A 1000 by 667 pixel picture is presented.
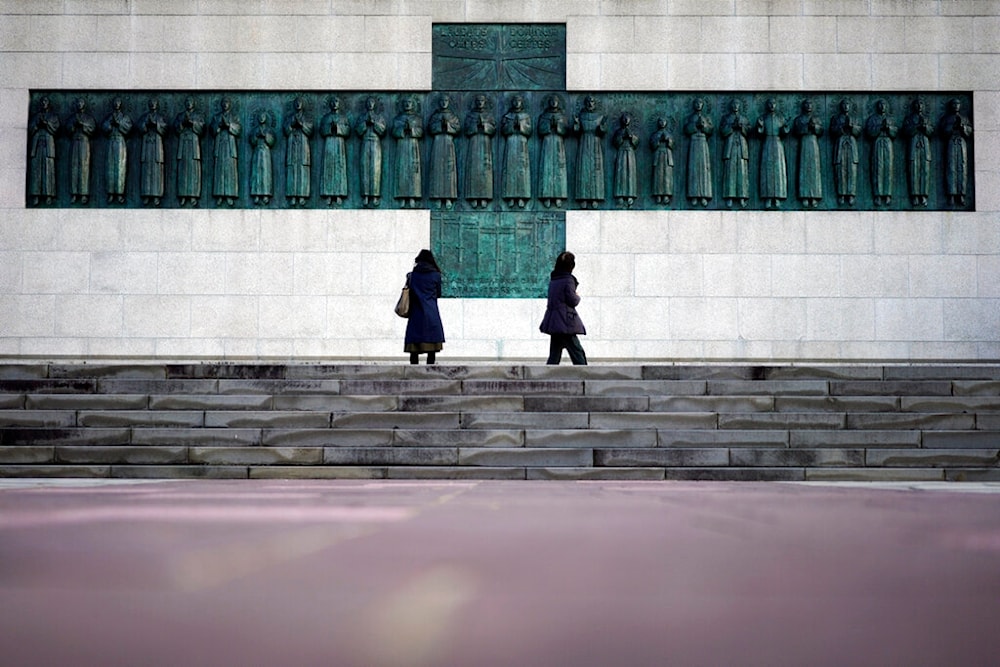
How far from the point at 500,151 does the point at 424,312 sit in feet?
14.8

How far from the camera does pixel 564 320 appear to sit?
10.8m

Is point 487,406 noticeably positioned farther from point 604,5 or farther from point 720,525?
point 604,5

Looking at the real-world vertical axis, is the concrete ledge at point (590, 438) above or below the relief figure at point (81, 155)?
below

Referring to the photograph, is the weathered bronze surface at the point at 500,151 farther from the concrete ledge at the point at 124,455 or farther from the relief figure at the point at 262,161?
the concrete ledge at the point at 124,455

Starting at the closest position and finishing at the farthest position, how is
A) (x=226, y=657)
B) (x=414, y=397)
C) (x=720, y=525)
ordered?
(x=226, y=657) < (x=720, y=525) < (x=414, y=397)

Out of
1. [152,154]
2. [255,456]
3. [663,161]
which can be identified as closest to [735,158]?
[663,161]

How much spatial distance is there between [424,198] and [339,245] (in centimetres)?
145

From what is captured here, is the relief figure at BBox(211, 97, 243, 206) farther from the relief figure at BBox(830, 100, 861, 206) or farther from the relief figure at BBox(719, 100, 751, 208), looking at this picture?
the relief figure at BBox(830, 100, 861, 206)

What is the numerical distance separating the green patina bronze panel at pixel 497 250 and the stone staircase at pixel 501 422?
4714 millimetres

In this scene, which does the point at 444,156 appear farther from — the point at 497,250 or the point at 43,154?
the point at 43,154

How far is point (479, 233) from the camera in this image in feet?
48.0

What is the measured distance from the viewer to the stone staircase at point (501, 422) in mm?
8492

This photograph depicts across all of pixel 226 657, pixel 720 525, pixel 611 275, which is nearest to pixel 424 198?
pixel 611 275

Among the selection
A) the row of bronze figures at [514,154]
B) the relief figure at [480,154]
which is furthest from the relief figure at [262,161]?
the relief figure at [480,154]
